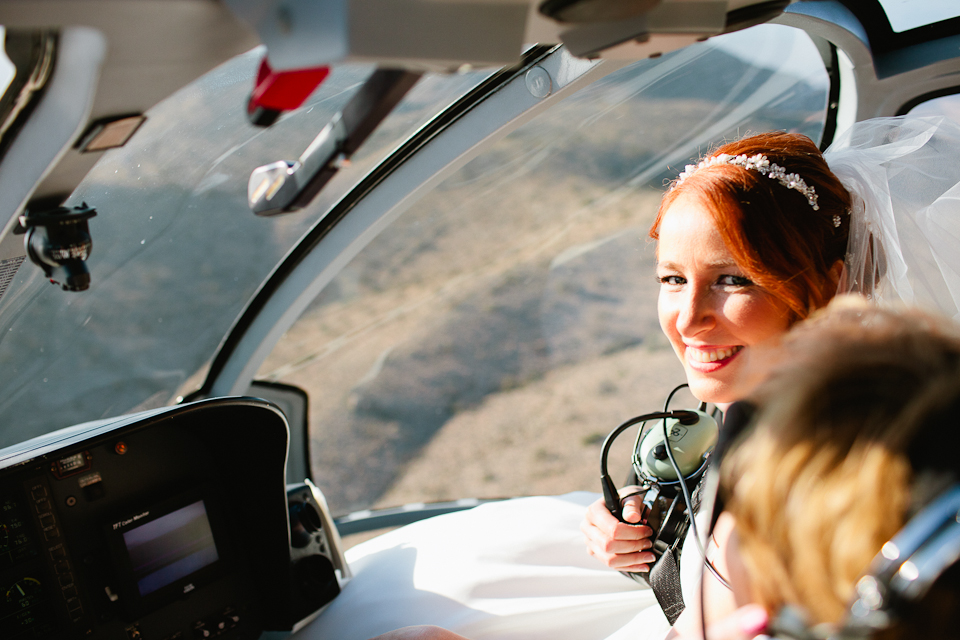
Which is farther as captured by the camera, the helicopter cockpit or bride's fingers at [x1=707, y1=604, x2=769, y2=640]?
the helicopter cockpit

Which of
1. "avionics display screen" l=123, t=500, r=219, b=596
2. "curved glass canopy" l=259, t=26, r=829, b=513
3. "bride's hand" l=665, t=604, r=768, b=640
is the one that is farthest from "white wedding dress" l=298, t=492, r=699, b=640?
"curved glass canopy" l=259, t=26, r=829, b=513

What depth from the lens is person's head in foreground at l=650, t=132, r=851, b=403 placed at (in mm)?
1694

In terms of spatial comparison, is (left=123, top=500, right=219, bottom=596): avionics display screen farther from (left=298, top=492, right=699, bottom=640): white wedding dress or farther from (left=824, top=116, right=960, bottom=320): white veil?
(left=824, top=116, right=960, bottom=320): white veil

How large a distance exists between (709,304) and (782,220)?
0.27 m

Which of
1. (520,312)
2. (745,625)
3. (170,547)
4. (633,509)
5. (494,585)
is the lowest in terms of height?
(520,312)

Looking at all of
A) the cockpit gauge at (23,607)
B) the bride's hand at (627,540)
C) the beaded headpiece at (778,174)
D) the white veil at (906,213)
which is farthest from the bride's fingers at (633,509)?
the cockpit gauge at (23,607)

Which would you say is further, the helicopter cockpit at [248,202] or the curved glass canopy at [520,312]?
the curved glass canopy at [520,312]

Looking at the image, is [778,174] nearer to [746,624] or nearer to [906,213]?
[906,213]

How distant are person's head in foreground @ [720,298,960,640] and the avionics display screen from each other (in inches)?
69.1

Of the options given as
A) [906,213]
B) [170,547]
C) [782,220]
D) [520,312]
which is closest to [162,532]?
[170,547]

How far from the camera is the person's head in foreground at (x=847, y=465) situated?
0.71 meters

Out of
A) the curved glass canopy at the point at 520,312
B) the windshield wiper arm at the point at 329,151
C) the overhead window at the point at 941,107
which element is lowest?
the curved glass canopy at the point at 520,312

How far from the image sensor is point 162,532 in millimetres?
2010

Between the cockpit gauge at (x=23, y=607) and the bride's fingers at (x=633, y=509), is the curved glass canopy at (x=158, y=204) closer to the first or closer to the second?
the cockpit gauge at (x=23, y=607)
